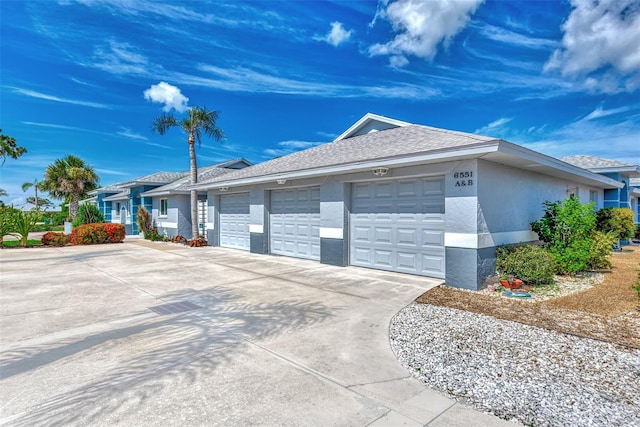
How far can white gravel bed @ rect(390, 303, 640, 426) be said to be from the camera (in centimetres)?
265

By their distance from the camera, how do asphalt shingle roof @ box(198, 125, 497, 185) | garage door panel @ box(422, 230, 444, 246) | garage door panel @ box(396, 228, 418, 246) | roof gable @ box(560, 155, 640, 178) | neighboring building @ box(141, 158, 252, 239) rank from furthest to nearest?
neighboring building @ box(141, 158, 252, 239)
roof gable @ box(560, 155, 640, 178)
garage door panel @ box(396, 228, 418, 246)
garage door panel @ box(422, 230, 444, 246)
asphalt shingle roof @ box(198, 125, 497, 185)

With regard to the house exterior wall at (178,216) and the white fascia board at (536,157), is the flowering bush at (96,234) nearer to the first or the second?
the house exterior wall at (178,216)

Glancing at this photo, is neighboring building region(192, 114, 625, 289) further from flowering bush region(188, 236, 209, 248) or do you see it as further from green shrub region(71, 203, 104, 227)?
green shrub region(71, 203, 104, 227)

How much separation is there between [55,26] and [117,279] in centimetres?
944

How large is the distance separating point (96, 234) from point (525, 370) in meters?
21.0

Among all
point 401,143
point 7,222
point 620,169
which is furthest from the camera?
point 7,222

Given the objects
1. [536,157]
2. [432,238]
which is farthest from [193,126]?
[536,157]

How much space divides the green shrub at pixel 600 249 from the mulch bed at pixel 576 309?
1575mm

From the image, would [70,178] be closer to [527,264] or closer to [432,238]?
[432,238]

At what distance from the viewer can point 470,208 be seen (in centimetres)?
711

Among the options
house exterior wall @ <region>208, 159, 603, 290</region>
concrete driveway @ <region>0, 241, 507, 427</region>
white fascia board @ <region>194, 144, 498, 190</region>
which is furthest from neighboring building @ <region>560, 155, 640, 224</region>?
concrete driveway @ <region>0, 241, 507, 427</region>

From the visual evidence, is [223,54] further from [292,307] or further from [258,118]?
[292,307]

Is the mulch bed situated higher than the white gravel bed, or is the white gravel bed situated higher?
the white gravel bed

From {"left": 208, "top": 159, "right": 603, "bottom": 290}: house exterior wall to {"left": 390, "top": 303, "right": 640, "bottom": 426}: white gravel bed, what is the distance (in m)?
2.58
